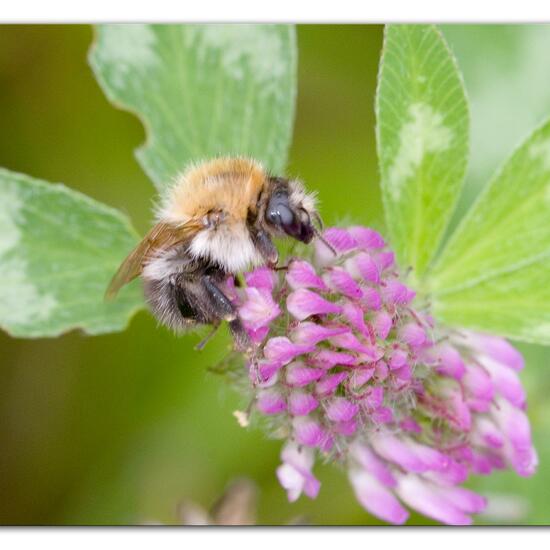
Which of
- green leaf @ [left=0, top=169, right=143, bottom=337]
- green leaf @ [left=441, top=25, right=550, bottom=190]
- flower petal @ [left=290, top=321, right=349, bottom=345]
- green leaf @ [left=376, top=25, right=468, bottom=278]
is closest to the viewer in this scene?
flower petal @ [left=290, top=321, right=349, bottom=345]

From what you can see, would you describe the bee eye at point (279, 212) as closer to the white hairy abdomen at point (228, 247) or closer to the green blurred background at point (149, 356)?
the white hairy abdomen at point (228, 247)

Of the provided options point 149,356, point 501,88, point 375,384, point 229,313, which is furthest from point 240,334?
point 501,88

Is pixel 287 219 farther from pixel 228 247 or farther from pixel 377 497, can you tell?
pixel 377 497

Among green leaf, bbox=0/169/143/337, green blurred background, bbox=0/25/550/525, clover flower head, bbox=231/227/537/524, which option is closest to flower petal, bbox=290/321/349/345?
clover flower head, bbox=231/227/537/524

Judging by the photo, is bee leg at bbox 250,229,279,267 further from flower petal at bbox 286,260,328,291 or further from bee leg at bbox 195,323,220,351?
bee leg at bbox 195,323,220,351

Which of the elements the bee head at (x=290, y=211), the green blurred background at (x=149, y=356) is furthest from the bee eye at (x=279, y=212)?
the green blurred background at (x=149, y=356)
